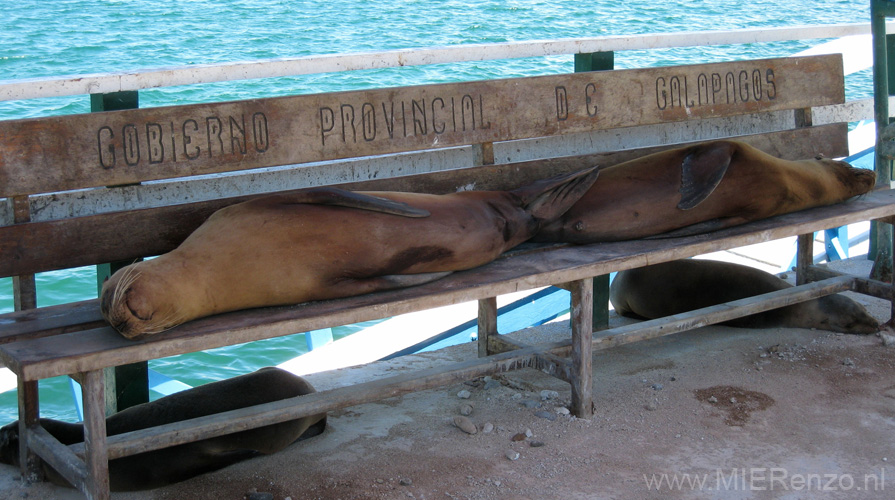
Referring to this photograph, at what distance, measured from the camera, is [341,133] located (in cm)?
322

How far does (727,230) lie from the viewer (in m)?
3.43

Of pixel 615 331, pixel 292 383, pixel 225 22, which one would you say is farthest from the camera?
pixel 225 22

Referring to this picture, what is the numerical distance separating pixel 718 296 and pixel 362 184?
187cm

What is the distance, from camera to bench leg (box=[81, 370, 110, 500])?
233 centimetres

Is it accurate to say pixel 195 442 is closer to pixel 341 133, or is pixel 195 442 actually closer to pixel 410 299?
pixel 410 299

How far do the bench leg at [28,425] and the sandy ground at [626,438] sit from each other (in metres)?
0.05

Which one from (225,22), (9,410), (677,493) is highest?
(225,22)

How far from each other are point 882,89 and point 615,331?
2107 millimetres

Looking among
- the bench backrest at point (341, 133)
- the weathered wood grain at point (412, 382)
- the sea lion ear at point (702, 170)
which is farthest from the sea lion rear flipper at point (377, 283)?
the sea lion ear at point (702, 170)

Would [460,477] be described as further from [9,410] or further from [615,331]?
[9,410]

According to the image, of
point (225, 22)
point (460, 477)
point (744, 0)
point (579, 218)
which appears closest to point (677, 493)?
A: point (460, 477)

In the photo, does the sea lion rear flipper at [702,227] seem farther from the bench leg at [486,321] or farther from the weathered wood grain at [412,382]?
the bench leg at [486,321]

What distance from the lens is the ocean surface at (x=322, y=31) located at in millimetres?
18234

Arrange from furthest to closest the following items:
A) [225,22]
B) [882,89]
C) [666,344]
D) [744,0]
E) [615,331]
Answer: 1. [744,0]
2. [225,22]
3. [882,89]
4. [666,344]
5. [615,331]
